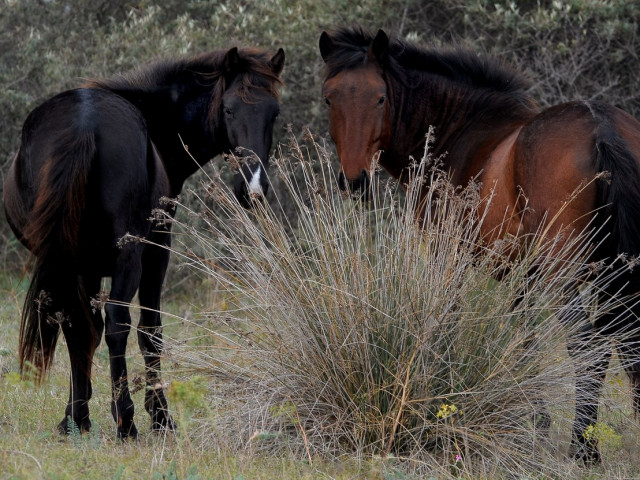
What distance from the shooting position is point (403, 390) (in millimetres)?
3705

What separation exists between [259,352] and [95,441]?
0.81m

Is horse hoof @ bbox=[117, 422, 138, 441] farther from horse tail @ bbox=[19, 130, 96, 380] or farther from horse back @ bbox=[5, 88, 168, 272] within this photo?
horse back @ bbox=[5, 88, 168, 272]

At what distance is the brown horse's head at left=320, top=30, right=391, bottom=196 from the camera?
5.28m

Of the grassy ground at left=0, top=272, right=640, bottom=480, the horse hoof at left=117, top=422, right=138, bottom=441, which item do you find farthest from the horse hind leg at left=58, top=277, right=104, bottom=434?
the horse hoof at left=117, top=422, right=138, bottom=441

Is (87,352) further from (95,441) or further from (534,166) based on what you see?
(534,166)

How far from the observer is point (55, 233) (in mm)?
4113

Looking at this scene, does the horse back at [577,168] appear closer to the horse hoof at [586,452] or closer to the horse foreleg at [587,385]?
the horse foreleg at [587,385]

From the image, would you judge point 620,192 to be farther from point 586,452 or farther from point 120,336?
point 120,336

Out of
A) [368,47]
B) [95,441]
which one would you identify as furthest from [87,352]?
[368,47]

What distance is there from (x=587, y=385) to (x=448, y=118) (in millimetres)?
2323

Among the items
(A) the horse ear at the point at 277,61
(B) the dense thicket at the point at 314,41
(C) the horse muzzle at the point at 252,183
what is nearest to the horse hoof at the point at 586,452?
(C) the horse muzzle at the point at 252,183

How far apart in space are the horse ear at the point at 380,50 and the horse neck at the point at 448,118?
0.22 metres

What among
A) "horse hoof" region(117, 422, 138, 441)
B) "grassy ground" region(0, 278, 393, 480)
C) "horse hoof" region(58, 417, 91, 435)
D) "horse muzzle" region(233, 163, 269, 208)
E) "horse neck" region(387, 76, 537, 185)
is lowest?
"horse hoof" region(58, 417, 91, 435)

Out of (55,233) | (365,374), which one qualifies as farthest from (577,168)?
(55,233)
